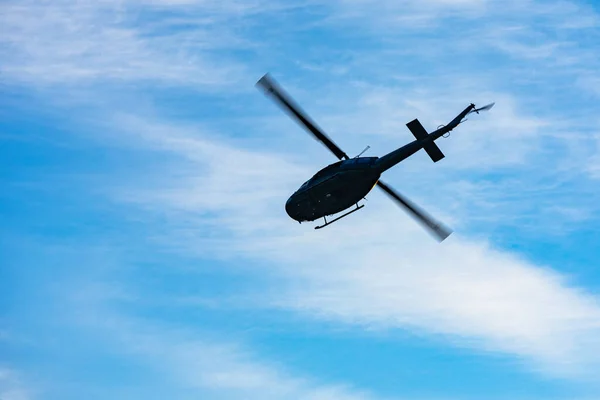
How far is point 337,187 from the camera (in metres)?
75.7

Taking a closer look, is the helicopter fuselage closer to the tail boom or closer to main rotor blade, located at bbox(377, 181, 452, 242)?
the tail boom

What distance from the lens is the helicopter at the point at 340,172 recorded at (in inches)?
2965

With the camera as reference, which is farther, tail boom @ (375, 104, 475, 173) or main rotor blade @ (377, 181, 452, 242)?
main rotor blade @ (377, 181, 452, 242)

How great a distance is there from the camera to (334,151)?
79.4m

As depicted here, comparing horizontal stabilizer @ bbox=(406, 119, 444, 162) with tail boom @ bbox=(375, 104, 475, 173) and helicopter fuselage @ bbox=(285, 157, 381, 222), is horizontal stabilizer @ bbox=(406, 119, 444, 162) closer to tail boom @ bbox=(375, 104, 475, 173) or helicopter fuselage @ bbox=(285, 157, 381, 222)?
tail boom @ bbox=(375, 104, 475, 173)

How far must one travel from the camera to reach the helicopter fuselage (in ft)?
247

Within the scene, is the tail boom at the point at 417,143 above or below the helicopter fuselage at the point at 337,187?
above

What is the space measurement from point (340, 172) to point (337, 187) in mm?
1199

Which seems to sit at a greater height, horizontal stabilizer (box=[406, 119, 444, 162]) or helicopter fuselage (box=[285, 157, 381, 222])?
horizontal stabilizer (box=[406, 119, 444, 162])

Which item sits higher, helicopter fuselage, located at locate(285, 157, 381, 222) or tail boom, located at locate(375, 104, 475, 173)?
tail boom, located at locate(375, 104, 475, 173)

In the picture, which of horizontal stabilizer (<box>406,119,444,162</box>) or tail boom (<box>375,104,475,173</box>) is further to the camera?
horizontal stabilizer (<box>406,119,444,162</box>)

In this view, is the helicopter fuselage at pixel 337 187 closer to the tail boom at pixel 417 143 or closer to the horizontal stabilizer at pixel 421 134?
the tail boom at pixel 417 143

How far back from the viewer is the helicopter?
75312 millimetres

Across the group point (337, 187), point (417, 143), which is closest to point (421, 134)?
point (417, 143)
